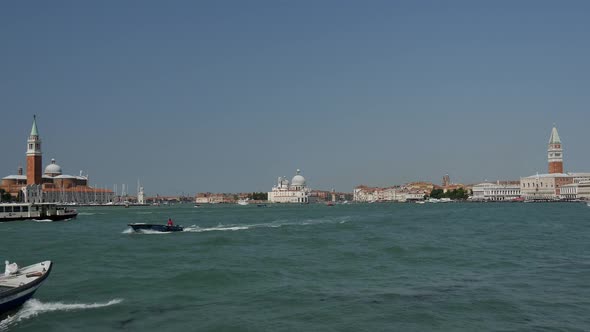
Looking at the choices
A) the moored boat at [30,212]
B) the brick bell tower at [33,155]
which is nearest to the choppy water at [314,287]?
the moored boat at [30,212]

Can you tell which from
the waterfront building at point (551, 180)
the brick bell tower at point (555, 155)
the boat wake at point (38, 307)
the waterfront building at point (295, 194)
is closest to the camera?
the boat wake at point (38, 307)

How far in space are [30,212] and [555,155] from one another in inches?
5177

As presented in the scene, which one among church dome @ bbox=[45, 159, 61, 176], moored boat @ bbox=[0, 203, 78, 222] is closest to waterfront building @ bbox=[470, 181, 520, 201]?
church dome @ bbox=[45, 159, 61, 176]

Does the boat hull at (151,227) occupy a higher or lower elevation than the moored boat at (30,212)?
lower

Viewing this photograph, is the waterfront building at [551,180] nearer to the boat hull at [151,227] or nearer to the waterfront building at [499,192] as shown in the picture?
the waterfront building at [499,192]

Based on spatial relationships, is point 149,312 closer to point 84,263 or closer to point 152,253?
point 84,263

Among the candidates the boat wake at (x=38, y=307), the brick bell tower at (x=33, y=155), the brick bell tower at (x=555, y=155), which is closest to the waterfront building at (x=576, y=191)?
the brick bell tower at (x=555, y=155)

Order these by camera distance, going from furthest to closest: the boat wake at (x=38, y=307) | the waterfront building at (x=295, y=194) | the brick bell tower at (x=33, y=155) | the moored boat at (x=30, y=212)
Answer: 1. the waterfront building at (x=295, y=194)
2. the brick bell tower at (x=33, y=155)
3. the moored boat at (x=30, y=212)
4. the boat wake at (x=38, y=307)

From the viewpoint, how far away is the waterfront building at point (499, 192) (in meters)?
153

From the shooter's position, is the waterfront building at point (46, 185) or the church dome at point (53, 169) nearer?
the waterfront building at point (46, 185)

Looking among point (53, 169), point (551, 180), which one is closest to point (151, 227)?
point (53, 169)

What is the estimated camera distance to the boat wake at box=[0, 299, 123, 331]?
1197 cm

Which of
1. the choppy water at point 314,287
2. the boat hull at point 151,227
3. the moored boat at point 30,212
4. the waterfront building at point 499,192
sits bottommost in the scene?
the choppy water at point 314,287

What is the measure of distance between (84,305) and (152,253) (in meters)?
11.1
